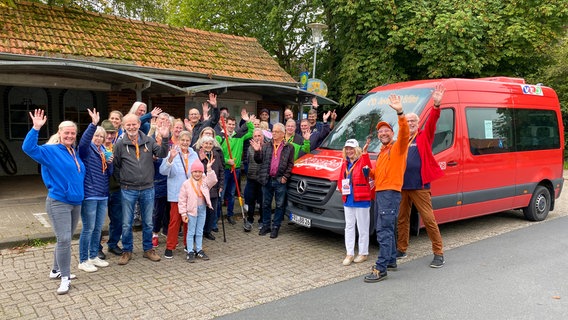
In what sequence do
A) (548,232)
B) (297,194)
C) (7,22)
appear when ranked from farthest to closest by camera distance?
1. (7,22)
2. (548,232)
3. (297,194)

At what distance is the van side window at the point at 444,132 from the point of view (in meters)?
6.26

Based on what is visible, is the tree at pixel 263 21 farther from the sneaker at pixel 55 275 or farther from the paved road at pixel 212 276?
the sneaker at pixel 55 275

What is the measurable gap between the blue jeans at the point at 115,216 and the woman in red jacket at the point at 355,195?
292 centimetres

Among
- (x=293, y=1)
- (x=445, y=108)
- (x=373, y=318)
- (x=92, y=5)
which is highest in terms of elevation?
(x=293, y=1)

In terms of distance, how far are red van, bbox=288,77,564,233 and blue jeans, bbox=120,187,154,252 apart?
2.11 meters

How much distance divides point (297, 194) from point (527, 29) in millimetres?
12095

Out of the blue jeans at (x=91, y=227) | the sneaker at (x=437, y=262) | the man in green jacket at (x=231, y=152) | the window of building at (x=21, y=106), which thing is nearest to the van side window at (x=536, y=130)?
the sneaker at (x=437, y=262)

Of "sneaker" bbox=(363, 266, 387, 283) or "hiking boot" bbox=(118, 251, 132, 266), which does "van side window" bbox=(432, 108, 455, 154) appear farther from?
"hiking boot" bbox=(118, 251, 132, 266)

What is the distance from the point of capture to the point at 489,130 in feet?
22.9

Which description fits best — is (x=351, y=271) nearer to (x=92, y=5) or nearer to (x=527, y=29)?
(x=527, y=29)

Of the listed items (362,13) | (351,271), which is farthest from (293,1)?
(351,271)

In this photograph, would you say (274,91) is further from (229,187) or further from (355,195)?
(355,195)

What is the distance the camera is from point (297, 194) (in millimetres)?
6348

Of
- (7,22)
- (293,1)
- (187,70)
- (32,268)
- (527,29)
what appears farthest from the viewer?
(293,1)
